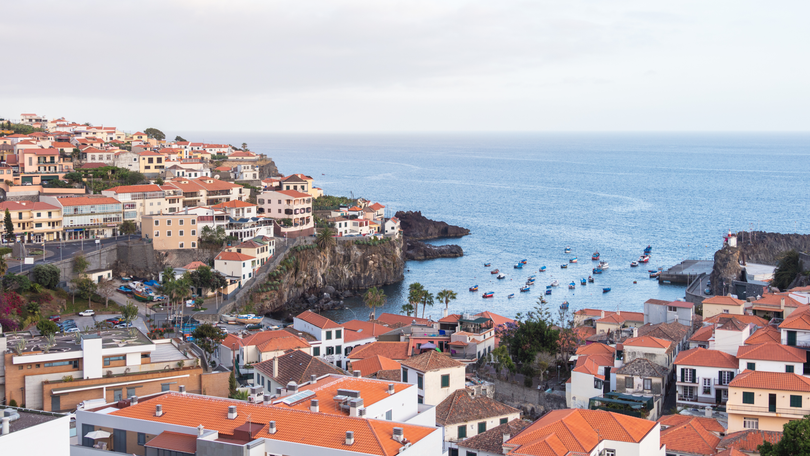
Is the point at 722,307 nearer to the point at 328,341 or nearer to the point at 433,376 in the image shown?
the point at 433,376

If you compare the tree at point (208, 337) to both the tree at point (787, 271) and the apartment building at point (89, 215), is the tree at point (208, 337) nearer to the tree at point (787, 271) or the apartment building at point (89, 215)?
the apartment building at point (89, 215)

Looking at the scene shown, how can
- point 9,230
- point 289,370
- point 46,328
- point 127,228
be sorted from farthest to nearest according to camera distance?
point 127,228, point 9,230, point 46,328, point 289,370

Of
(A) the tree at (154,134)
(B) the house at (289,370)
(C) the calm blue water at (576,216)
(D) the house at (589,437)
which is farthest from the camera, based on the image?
(A) the tree at (154,134)

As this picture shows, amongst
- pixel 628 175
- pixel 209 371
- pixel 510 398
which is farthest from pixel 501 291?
pixel 628 175

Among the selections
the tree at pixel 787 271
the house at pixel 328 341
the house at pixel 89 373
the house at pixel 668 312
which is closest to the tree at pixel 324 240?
the house at pixel 328 341

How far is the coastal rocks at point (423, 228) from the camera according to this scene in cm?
9041

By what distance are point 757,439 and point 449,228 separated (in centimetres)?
7228

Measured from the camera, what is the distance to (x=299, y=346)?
3609 cm

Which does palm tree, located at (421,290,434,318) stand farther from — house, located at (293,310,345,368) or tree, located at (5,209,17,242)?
tree, located at (5,209,17,242)

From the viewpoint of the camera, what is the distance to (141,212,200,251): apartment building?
191ft

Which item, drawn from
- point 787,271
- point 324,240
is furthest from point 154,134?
point 787,271

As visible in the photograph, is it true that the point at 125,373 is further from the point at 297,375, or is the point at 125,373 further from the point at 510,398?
the point at 510,398

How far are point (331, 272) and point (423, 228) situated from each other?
2832 centimetres

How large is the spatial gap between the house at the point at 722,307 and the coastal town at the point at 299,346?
0.12 m
